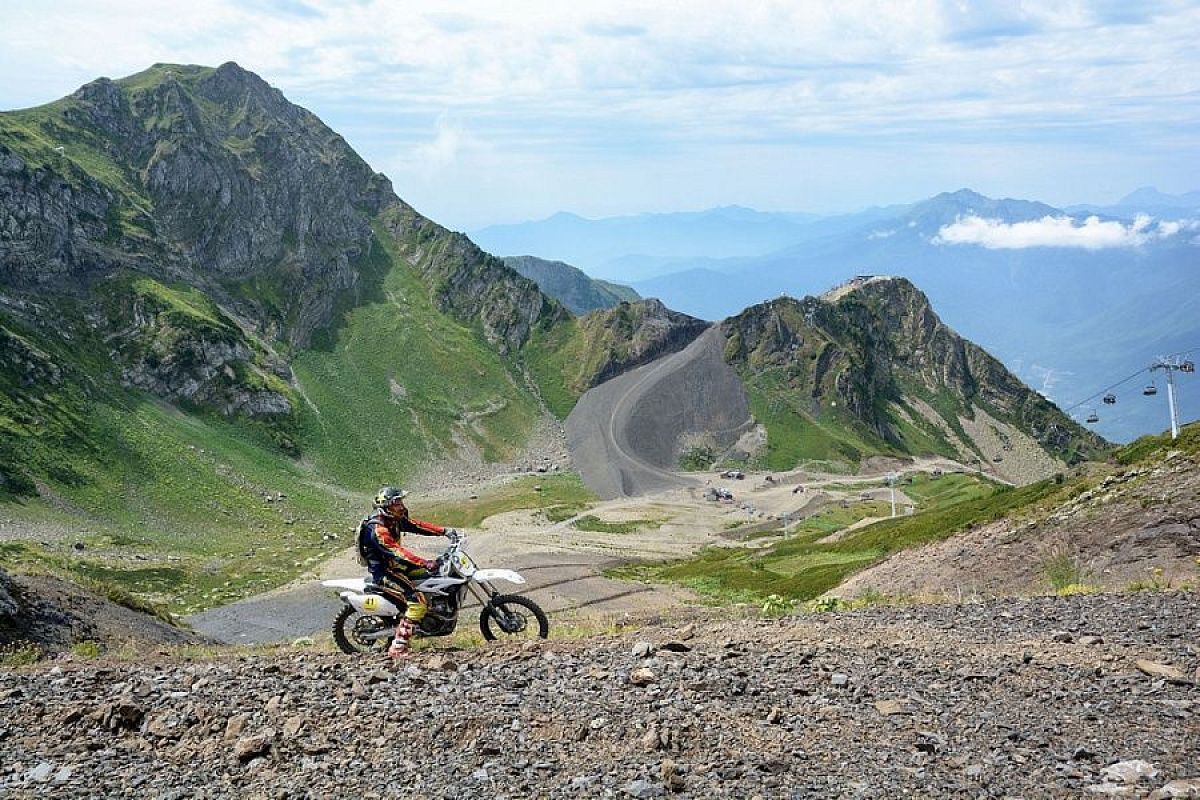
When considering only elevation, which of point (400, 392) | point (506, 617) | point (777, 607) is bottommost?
point (777, 607)

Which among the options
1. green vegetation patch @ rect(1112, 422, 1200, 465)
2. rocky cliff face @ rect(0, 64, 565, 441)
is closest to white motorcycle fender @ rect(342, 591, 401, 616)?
green vegetation patch @ rect(1112, 422, 1200, 465)

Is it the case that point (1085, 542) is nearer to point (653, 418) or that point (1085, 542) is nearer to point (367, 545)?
point (367, 545)

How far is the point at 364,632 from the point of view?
16.3 metres

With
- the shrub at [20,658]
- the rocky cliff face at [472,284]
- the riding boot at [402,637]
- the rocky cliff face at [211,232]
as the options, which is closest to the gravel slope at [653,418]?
the rocky cliff face at [472,284]

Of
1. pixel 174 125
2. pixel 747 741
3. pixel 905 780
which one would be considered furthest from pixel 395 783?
pixel 174 125

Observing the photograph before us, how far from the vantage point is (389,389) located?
151 metres

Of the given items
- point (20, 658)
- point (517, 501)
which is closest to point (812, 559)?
point (20, 658)

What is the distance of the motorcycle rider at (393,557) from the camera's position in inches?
625

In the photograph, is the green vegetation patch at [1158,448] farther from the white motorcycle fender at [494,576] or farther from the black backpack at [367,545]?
the black backpack at [367,545]

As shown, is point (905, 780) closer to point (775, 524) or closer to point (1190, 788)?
point (1190, 788)

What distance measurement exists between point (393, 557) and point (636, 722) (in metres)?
7.12

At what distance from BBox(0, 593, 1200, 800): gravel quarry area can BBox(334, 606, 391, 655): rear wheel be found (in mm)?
2352

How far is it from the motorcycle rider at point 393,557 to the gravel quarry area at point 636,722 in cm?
232

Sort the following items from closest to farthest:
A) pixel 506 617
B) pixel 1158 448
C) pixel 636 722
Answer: pixel 636 722 < pixel 506 617 < pixel 1158 448
